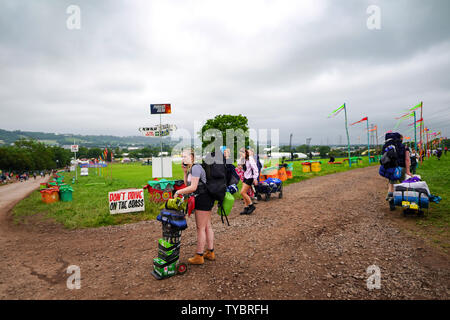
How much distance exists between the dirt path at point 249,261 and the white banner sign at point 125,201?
4.81 feet

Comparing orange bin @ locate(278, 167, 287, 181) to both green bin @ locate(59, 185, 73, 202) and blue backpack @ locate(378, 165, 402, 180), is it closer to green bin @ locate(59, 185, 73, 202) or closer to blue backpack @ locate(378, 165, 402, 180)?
blue backpack @ locate(378, 165, 402, 180)

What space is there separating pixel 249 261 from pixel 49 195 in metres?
11.6

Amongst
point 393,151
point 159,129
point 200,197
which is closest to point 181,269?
point 200,197

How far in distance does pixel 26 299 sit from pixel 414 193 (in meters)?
8.81

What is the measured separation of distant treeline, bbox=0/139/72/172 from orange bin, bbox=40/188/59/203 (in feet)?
217

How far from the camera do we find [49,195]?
1112cm

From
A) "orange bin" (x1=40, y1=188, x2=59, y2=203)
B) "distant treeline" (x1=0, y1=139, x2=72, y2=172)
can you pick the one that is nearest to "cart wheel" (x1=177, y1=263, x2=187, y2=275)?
"orange bin" (x1=40, y1=188, x2=59, y2=203)

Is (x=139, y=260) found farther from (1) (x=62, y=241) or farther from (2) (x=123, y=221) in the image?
(2) (x=123, y=221)

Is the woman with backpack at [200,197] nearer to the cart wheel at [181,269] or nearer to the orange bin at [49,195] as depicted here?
the cart wheel at [181,269]

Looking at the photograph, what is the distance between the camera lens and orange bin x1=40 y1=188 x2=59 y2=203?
1098 cm

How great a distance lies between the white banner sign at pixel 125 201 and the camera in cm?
823

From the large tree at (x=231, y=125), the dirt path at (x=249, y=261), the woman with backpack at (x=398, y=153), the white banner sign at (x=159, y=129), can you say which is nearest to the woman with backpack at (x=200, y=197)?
the dirt path at (x=249, y=261)

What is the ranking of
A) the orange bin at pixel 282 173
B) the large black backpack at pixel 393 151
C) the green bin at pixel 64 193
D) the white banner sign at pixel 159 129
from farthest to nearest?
the orange bin at pixel 282 173, the white banner sign at pixel 159 129, the green bin at pixel 64 193, the large black backpack at pixel 393 151

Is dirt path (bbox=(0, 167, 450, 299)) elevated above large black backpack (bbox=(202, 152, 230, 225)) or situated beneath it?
situated beneath
